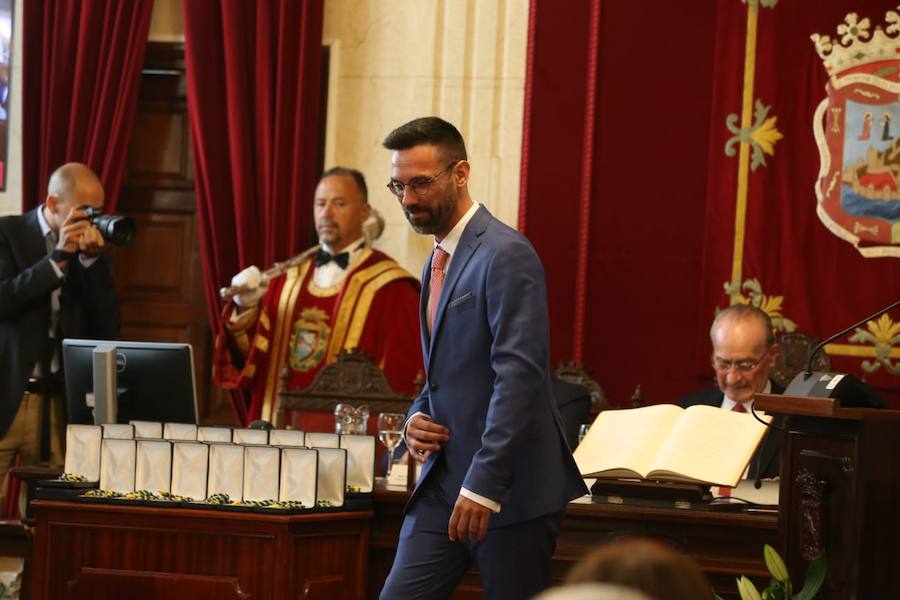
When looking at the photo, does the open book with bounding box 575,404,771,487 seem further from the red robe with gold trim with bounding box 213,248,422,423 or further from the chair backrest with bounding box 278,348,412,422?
the red robe with gold trim with bounding box 213,248,422,423

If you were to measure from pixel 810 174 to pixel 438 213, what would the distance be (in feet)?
9.86

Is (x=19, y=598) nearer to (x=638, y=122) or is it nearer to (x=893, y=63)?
(x=638, y=122)

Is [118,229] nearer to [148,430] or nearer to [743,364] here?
[148,430]

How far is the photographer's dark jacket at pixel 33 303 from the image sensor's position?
189 inches

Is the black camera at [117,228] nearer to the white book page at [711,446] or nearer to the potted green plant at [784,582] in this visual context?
the white book page at [711,446]

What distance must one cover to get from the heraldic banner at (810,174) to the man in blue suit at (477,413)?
2.76 metres

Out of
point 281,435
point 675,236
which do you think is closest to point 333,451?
point 281,435

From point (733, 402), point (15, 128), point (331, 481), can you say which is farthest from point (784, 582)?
point (15, 128)

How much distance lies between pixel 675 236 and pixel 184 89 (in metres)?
2.22

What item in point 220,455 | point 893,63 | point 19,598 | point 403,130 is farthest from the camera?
point 893,63

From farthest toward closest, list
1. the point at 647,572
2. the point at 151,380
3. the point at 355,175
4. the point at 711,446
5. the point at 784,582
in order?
1. the point at 355,175
2. the point at 151,380
3. the point at 711,446
4. the point at 784,582
5. the point at 647,572

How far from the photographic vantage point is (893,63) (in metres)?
5.25

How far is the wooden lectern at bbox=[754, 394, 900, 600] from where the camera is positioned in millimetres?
2430

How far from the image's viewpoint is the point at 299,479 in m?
3.27
